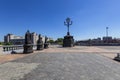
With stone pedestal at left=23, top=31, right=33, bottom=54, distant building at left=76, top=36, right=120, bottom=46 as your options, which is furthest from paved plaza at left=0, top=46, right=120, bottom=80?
distant building at left=76, top=36, right=120, bottom=46

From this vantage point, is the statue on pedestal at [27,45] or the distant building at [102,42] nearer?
the statue on pedestal at [27,45]

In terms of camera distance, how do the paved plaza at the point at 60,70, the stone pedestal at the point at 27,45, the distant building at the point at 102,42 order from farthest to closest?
the distant building at the point at 102,42, the stone pedestal at the point at 27,45, the paved plaza at the point at 60,70

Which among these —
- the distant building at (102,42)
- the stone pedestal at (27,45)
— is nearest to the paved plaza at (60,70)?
the stone pedestal at (27,45)

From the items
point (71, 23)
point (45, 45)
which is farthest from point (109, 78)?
point (71, 23)

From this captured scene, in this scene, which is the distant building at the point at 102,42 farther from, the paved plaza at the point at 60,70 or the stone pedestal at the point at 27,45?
the paved plaza at the point at 60,70

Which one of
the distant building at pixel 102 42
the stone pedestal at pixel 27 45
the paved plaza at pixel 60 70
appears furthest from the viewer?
the distant building at pixel 102 42

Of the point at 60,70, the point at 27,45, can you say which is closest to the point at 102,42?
the point at 27,45

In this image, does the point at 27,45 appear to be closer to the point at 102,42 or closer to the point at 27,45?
the point at 27,45

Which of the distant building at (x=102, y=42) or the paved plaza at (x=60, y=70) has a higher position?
the distant building at (x=102, y=42)

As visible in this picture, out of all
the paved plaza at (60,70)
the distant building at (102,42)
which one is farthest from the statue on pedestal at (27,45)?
the distant building at (102,42)

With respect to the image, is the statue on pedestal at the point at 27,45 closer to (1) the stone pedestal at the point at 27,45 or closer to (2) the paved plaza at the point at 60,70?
(1) the stone pedestal at the point at 27,45

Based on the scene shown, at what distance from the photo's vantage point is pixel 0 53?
17250mm

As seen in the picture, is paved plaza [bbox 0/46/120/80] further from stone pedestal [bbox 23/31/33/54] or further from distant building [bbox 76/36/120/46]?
distant building [bbox 76/36/120/46]

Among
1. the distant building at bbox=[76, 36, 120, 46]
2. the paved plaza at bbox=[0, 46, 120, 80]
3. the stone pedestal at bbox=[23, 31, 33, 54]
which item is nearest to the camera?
the paved plaza at bbox=[0, 46, 120, 80]
